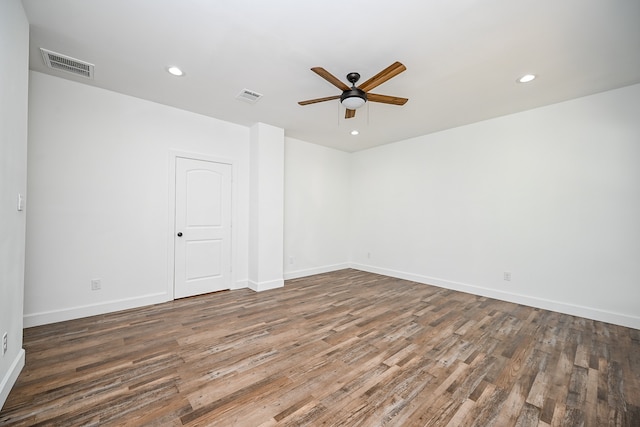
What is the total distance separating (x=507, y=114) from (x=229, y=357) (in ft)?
16.0

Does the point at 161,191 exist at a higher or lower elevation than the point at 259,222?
higher

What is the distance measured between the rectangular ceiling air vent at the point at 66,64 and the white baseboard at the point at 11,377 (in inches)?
108

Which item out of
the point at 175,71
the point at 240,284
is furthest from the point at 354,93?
the point at 240,284

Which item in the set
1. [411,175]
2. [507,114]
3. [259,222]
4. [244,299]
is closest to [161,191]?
[259,222]

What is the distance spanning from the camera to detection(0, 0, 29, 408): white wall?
5.51ft

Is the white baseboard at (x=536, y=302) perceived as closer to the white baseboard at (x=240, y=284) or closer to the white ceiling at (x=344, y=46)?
the white ceiling at (x=344, y=46)

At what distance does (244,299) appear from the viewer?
3.88 metres

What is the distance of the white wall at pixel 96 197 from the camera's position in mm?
2908

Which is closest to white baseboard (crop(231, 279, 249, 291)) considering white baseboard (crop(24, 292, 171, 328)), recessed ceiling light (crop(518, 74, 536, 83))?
white baseboard (crop(24, 292, 171, 328))

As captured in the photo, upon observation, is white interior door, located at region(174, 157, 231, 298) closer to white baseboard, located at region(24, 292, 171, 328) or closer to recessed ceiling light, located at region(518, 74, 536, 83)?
white baseboard, located at region(24, 292, 171, 328)

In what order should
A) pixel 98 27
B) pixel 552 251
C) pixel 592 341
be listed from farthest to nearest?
Answer: 1. pixel 552 251
2. pixel 592 341
3. pixel 98 27

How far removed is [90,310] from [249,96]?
3.31 metres

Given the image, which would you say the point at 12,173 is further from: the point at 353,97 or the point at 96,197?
the point at 353,97

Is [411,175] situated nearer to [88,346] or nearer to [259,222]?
[259,222]
